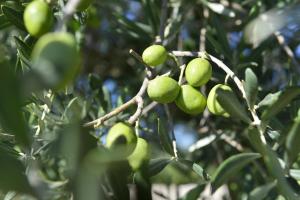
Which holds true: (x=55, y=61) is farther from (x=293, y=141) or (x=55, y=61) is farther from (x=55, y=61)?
(x=293, y=141)


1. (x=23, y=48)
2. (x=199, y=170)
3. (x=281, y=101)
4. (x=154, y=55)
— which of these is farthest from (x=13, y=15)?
(x=281, y=101)

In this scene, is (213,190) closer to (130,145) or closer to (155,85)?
(130,145)

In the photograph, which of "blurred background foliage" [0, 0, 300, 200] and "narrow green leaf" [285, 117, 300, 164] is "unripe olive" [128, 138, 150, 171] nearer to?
"blurred background foliage" [0, 0, 300, 200]

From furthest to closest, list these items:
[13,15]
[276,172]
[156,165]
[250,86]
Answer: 1. [13,15]
2. [156,165]
3. [250,86]
4. [276,172]

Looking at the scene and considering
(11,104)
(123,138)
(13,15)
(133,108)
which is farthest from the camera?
(133,108)

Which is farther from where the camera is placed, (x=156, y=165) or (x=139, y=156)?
(x=156, y=165)

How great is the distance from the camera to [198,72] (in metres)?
1.25

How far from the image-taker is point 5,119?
0.76 metres

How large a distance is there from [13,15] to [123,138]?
1.74 ft

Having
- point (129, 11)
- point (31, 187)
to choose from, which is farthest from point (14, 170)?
point (129, 11)

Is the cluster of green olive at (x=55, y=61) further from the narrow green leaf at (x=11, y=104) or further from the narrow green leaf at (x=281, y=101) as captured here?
the narrow green leaf at (x=281, y=101)

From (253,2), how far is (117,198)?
1430mm

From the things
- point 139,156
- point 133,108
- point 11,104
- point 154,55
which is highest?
point 11,104

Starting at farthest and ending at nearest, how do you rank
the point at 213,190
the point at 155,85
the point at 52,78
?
1. the point at 155,85
2. the point at 213,190
3. the point at 52,78
